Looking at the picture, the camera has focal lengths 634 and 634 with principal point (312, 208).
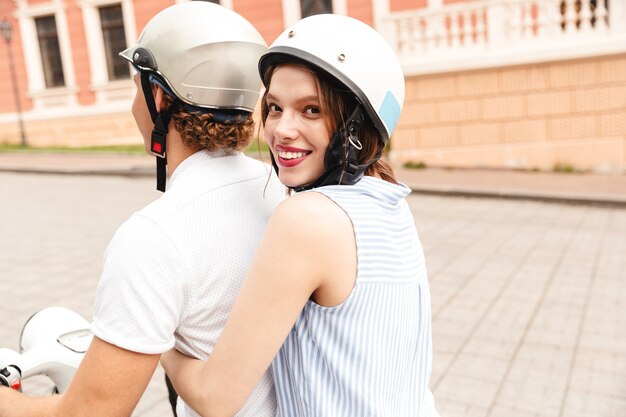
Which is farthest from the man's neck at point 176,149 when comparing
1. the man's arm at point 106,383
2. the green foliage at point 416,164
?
the green foliage at point 416,164

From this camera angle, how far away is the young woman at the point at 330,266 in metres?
1.19

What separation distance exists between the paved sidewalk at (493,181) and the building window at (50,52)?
605 cm

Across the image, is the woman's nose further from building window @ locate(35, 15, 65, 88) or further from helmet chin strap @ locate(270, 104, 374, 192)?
building window @ locate(35, 15, 65, 88)

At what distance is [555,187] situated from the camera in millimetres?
9859

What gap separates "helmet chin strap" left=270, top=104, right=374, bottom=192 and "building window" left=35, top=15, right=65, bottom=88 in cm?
2031

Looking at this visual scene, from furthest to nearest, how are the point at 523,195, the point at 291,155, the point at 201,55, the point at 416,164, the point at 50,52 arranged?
the point at 50,52
the point at 416,164
the point at 523,195
the point at 201,55
the point at 291,155

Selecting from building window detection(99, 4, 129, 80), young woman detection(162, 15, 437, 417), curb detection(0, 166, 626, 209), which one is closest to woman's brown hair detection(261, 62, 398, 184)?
young woman detection(162, 15, 437, 417)

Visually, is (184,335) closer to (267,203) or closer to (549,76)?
(267,203)

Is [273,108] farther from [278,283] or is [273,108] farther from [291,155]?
[278,283]

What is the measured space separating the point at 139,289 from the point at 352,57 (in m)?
0.63

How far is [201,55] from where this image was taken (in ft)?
4.98

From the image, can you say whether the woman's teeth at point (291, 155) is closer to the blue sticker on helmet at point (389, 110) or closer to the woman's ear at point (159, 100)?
the blue sticker on helmet at point (389, 110)

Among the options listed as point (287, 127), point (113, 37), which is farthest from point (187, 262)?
point (113, 37)

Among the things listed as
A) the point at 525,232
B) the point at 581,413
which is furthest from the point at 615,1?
the point at 581,413
